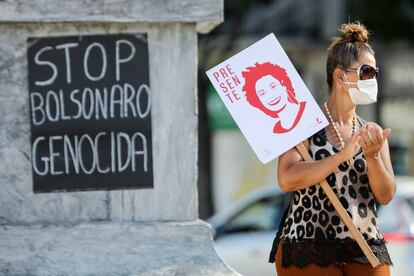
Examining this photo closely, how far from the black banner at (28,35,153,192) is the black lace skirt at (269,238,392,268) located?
0.68 meters

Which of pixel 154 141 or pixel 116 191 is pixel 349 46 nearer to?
pixel 154 141

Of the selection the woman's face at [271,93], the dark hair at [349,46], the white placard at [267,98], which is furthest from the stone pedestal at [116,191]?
the dark hair at [349,46]

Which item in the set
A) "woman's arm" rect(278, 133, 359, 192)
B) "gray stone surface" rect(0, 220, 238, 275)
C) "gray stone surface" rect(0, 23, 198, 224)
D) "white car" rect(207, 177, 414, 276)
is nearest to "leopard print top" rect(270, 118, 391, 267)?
"woman's arm" rect(278, 133, 359, 192)

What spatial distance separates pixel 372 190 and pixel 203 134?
11382 mm

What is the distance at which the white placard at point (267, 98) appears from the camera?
14.2 feet

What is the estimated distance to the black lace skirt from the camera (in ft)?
13.9

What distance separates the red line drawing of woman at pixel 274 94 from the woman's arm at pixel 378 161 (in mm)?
352

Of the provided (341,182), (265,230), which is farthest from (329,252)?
(265,230)

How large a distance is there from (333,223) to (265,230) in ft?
19.2

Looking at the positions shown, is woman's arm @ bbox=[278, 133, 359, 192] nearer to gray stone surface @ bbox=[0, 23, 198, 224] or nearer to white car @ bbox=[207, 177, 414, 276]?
gray stone surface @ bbox=[0, 23, 198, 224]

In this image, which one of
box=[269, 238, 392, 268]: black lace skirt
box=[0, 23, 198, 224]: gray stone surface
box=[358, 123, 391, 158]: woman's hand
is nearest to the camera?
box=[358, 123, 391, 158]: woman's hand

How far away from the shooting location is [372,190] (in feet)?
14.0

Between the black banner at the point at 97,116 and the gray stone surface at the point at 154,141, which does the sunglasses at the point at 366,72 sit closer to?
the gray stone surface at the point at 154,141

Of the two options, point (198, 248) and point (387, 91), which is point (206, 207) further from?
point (198, 248)
